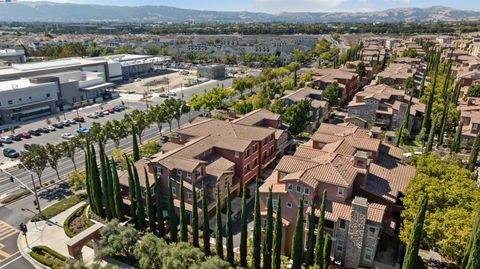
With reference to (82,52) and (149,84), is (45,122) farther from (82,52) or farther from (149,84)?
(82,52)

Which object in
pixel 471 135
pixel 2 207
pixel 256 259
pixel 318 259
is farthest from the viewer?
pixel 471 135

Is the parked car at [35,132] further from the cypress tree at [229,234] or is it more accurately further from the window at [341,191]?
the window at [341,191]

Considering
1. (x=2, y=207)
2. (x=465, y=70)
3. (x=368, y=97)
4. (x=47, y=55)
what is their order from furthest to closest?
(x=47, y=55) → (x=465, y=70) → (x=368, y=97) → (x=2, y=207)

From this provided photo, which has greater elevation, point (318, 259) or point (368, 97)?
point (368, 97)

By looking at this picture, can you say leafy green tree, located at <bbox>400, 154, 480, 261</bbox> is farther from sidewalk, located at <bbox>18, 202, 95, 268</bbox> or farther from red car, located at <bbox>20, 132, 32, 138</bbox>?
red car, located at <bbox>20, 132, 32, 138</bbox>

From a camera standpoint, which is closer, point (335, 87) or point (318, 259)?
point (318, 259)

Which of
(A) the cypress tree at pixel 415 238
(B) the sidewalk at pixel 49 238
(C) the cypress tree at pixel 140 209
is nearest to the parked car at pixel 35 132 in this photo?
(B) the sidewalk at pixel 49 238

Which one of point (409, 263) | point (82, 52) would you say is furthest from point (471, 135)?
point (82, 52)
